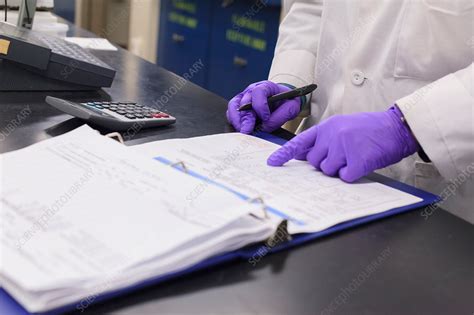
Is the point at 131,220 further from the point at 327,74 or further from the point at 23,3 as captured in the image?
the point at 23,3

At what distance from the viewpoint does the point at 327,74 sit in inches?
45.1

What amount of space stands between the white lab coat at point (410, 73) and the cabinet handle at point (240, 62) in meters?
1.60

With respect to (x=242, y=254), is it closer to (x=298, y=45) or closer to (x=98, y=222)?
(x=98, y=222)

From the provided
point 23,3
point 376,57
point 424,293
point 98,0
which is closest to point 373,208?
point 424,293

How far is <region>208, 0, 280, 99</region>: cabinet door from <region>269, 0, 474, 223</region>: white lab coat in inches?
57.1

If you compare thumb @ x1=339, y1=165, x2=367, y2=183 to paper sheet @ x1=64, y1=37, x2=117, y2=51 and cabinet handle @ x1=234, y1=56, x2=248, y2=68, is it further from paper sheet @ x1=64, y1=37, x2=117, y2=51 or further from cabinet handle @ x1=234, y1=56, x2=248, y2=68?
cabinet handle @ x1=234, y1=56, x2=248, y2=68

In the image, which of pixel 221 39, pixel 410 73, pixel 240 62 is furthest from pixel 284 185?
pixel 221 39

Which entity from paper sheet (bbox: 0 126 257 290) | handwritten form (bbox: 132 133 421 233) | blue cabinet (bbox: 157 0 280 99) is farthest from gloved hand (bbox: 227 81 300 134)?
blue cabinet (bbox: 157 0 280 99)

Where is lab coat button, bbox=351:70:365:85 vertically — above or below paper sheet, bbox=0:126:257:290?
above

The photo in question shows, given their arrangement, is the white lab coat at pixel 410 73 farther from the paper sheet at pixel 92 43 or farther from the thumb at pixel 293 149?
the paper sheet at pixel 92 43

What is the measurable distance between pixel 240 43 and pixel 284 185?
2.27 m

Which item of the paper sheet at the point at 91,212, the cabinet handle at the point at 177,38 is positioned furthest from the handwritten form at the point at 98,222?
the cabinet handle at the point at 177,38

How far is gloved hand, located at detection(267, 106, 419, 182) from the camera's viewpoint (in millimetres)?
720

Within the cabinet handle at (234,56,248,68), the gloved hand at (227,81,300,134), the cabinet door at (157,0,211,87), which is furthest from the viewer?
the cabinet door at (157,0,211,87)
